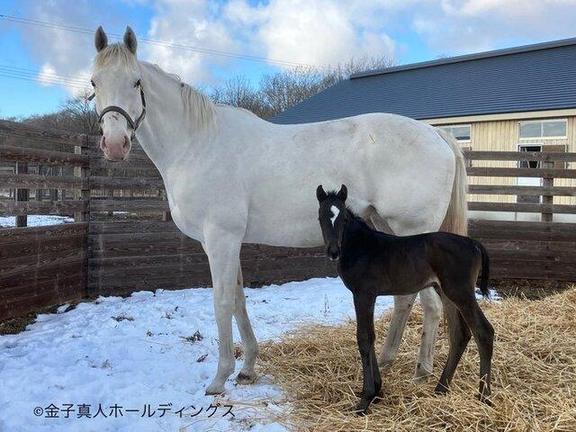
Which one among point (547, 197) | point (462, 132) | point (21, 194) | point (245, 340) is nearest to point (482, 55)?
point (462, 132)

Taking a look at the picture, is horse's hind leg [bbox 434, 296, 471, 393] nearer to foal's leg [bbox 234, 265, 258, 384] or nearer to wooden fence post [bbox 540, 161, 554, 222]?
foal's leg [bbox 234, 265, 258, 384]

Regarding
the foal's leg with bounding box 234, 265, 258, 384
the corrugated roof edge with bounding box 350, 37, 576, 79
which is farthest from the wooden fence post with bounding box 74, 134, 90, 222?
the corrugated roof edge with bounding box 350, 37, 576, 79

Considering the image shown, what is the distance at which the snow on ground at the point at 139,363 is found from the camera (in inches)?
116

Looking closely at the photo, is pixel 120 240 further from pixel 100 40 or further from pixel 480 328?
pixel 480 328

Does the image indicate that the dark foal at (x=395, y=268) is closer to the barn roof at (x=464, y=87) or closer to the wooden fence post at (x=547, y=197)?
the wooden fence post at (x=547, y=197)

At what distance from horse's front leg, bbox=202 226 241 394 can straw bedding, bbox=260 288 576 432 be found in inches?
17.5

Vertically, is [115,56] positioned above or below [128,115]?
above

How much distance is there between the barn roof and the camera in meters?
14.9

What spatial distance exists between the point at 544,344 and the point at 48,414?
3623 mm

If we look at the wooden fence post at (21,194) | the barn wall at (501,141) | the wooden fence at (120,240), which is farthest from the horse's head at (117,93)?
the barn wall at (501,141)

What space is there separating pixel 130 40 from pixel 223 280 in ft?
5.59

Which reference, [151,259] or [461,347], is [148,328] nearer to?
[151,259]

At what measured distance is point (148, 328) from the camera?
4.83 m

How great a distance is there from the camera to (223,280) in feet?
10.9
